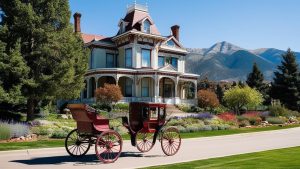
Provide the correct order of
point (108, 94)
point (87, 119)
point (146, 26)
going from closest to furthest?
point (87, 119) < point (108, 94) < point (146, 26)

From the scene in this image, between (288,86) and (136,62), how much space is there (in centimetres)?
2223

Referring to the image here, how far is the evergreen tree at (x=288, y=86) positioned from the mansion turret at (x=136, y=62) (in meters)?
12.8

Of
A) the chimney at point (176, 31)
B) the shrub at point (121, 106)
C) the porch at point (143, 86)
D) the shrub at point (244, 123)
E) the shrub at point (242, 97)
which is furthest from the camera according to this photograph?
the chimney at point (176, 31)

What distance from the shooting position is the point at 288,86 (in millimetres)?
51344

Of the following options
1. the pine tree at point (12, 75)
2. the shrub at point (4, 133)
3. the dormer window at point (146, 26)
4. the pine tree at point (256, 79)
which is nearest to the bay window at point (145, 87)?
the dormer window at point (146, 26)

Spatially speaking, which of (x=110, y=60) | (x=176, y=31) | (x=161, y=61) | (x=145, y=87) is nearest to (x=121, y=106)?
(x=145, y=87)

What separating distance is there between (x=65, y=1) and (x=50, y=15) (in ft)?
4.92

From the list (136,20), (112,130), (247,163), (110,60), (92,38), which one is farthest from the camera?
(92,38)

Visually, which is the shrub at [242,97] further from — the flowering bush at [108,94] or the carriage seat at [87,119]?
the carriage seat at [87,119]

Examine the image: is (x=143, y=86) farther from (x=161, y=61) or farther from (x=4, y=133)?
(x=4, y=133)

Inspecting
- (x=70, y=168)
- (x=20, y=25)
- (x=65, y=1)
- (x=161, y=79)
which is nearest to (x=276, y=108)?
(x=161, y=79)

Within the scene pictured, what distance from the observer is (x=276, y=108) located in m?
37.5

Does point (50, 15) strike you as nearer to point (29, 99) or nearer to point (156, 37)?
point (29, 99)

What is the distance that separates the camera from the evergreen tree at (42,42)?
2181 cm
